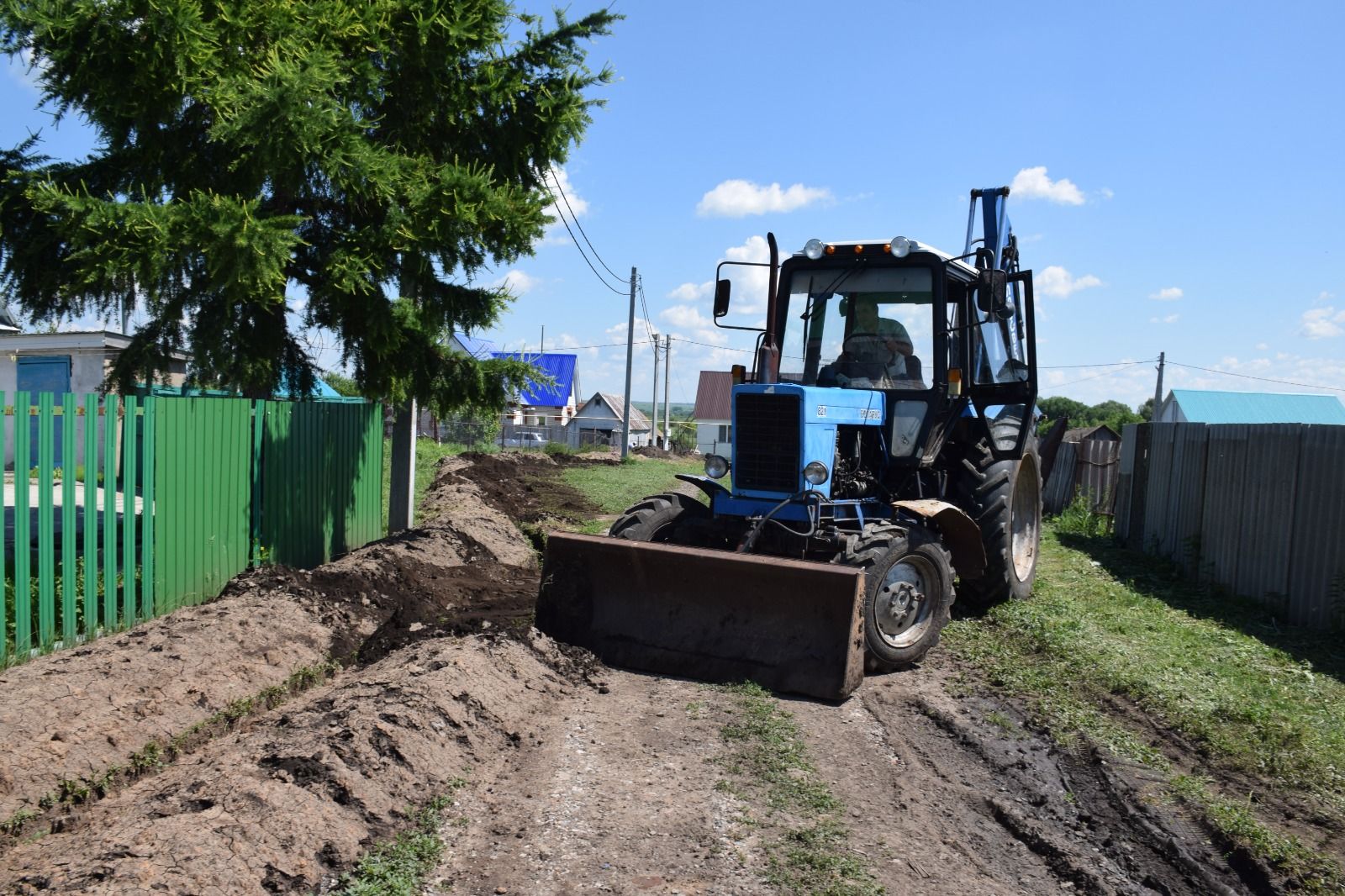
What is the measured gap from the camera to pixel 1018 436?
29.1ft

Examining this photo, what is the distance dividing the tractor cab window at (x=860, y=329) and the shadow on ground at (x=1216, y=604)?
3.47 meters

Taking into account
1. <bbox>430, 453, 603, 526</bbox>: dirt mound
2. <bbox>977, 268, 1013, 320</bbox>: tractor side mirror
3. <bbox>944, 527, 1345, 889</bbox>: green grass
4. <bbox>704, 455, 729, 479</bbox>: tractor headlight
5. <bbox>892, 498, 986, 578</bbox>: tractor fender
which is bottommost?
<bbox>430, 453, 603, 526</bbox>: dirt mound

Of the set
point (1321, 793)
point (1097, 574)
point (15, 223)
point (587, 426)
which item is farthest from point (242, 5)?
point (587, 426)

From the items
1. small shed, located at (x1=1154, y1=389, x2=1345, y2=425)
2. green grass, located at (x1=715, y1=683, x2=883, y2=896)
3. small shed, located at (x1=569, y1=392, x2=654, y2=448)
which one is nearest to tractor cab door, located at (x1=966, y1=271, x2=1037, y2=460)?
green grass, located at (x1=715, y1=683, x2=883, y2=896)

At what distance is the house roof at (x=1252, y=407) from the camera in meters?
33.4

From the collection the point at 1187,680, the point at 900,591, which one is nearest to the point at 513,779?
the point at 900,591

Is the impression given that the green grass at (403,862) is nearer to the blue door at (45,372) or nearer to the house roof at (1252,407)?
the blue door at (45,372)

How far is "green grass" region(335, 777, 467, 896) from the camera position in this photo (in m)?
3.72

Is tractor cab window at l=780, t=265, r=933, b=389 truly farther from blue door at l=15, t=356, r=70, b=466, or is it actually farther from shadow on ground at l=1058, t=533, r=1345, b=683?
blue door at l=15, t=356, r=70, b=466

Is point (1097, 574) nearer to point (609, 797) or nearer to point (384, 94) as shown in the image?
point (609, 797)

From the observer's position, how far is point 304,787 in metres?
4.31

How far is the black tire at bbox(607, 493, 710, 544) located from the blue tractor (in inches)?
0.6

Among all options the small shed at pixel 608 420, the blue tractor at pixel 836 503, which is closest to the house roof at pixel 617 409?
the small shed at pixel 608 420

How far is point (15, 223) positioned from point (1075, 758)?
9.03 m
